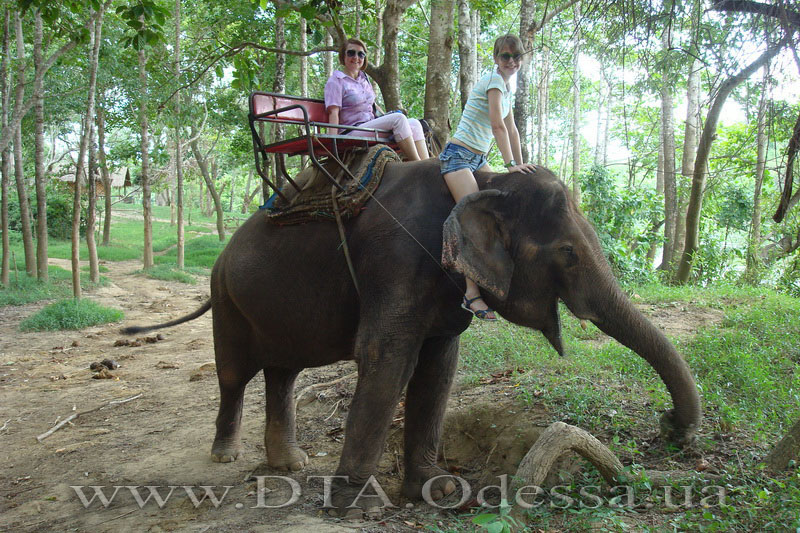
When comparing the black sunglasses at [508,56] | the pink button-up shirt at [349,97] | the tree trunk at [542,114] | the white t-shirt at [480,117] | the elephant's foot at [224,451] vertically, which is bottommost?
the elephant's foot at [224,451]

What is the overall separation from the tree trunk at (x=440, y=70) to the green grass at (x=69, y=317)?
7.26 metres

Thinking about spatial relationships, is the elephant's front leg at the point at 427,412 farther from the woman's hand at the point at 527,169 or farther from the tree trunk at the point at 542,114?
the tree trunk at the point at 542,114

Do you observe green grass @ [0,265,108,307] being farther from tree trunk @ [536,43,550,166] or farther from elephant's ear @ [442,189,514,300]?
elephant's ear @ [442,189,514,300]

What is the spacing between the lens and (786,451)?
3.14m

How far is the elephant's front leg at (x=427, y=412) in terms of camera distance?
162 inches

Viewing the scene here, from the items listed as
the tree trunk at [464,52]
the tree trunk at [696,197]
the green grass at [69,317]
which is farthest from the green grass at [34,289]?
the tree trunk at [696,197]

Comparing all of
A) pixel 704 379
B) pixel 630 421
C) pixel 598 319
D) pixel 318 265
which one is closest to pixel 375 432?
pixel 318 265

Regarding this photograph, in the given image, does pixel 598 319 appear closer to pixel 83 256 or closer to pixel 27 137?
pixel 83 256

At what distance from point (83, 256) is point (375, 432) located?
18.4 meters

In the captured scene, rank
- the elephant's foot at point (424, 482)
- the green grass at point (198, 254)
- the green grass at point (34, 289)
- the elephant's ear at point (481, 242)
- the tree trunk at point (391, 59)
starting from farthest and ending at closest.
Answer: the green grass at point (198, 254) < the green grass at point (34, 289) < the tree trunk at point (391, 59) < the elephant's foot at point (424, 482) < the elephant's ear at point (481, 242)

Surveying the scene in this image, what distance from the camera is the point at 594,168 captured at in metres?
11.8

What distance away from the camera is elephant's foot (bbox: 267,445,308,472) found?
4738mm

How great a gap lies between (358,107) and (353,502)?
2708mm

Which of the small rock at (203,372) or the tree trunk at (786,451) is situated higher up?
the tree trunk at (786,451)
